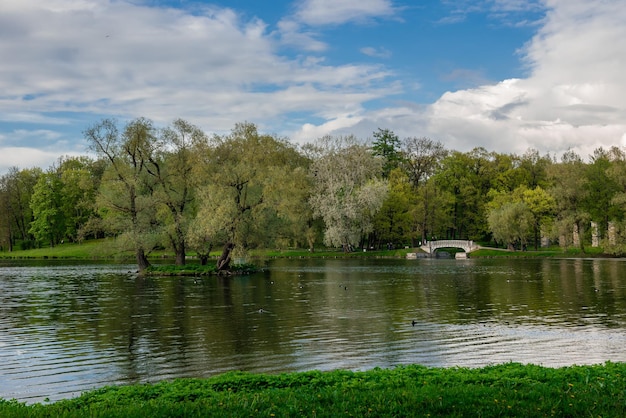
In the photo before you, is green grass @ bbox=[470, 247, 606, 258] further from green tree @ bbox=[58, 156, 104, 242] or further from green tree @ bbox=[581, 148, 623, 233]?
green tree @ bbox=[58, 156, 104, 242]

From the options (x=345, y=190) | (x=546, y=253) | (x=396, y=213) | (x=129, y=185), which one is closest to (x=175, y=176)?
(x=129, y=185)

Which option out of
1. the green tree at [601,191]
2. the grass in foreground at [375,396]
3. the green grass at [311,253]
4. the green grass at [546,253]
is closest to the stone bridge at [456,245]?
the green grass at [311,253]

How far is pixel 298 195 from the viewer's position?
228 feet

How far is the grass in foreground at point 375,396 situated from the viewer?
34.0 feet

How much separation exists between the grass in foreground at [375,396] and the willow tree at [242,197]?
138 feet

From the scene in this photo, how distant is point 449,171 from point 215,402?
104 meters

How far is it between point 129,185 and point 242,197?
11315 mm

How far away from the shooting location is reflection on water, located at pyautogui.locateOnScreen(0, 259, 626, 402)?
1873 cm

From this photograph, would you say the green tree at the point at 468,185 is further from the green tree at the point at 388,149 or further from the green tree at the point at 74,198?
the green tree at the point at 74,198

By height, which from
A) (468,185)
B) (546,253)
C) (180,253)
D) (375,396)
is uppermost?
(468,185)

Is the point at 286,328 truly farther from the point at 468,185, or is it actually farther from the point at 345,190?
the point at 468,185

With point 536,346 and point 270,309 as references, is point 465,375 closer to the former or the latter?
point 536,346

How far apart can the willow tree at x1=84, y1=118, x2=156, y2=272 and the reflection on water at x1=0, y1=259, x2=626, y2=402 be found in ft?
38.2

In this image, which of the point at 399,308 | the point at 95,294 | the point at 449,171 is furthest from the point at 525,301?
the point at 449,171
